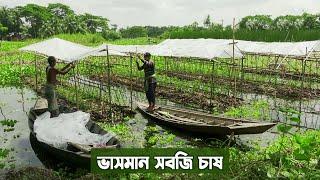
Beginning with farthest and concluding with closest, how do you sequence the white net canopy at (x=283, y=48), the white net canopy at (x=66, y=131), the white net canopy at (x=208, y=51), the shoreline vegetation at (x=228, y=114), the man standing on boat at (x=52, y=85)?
the white net canopy at (x=283, y=48) < the white net canopy at (x=208, y=51) < the man standing on boat at (x=52, y=85) < the white net canopy at (x=66, y=131) < the shoreline vegetation at (x=228, y=114)

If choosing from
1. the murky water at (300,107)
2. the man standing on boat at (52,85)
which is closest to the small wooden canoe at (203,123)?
the murky water at (300,107)

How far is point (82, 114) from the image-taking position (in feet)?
34.4

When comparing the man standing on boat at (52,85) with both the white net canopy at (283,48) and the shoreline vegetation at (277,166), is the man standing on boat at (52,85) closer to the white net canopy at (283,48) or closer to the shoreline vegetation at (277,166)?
the shoreline vegetation at (277,166)

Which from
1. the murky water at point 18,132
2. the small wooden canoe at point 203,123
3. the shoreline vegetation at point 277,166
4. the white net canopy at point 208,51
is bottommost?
the murky water at point 18,132

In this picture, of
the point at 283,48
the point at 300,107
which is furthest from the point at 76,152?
the point at 283,48

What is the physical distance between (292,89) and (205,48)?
4.80 meters

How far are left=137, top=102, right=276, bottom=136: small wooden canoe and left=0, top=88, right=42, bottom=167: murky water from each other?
3.95m

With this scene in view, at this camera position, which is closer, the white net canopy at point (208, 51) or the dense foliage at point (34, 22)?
the white net canopy at point (208, 51)

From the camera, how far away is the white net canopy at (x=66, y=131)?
890 centimetres

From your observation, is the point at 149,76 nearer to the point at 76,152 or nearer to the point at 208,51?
the point at 208,51

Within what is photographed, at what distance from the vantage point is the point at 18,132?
1180cm

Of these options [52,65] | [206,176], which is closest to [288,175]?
[206,176]

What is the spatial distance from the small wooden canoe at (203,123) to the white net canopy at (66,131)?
9.01ft

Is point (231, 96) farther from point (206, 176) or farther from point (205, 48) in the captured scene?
point (206, 176)
